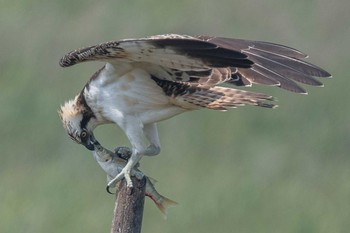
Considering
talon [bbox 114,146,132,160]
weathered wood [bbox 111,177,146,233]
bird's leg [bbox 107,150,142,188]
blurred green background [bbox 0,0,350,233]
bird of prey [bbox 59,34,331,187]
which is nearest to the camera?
weathered wood [bbox 111,177,146,233]

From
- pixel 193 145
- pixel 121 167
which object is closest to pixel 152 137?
pixel 121 167

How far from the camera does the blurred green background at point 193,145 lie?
12.1m

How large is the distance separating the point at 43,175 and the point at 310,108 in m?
2.43

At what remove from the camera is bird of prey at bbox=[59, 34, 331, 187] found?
30.6 feet

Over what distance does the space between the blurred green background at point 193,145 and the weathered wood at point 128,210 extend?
3.11 metres

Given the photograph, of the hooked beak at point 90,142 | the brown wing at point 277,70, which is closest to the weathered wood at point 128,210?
the brown wing at point 277,70

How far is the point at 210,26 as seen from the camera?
15539mm

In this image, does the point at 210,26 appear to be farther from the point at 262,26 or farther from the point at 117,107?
the point at 117,107

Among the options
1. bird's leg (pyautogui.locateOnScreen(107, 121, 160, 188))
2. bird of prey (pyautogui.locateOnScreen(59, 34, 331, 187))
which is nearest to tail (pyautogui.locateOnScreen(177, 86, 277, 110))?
bird of prey (pyautogui.locateOnScreen(59, 34, 331, 187))

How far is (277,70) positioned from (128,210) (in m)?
1.52

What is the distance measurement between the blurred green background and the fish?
2.30 metres

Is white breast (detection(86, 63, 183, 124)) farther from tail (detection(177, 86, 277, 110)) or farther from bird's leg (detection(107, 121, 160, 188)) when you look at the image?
tail (detection(177, 86, 277, 110))

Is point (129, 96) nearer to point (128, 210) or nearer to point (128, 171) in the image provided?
point (128, 171)

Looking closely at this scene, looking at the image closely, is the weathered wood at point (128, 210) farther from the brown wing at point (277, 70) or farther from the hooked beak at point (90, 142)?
the hooked beak at point (90, 142)
